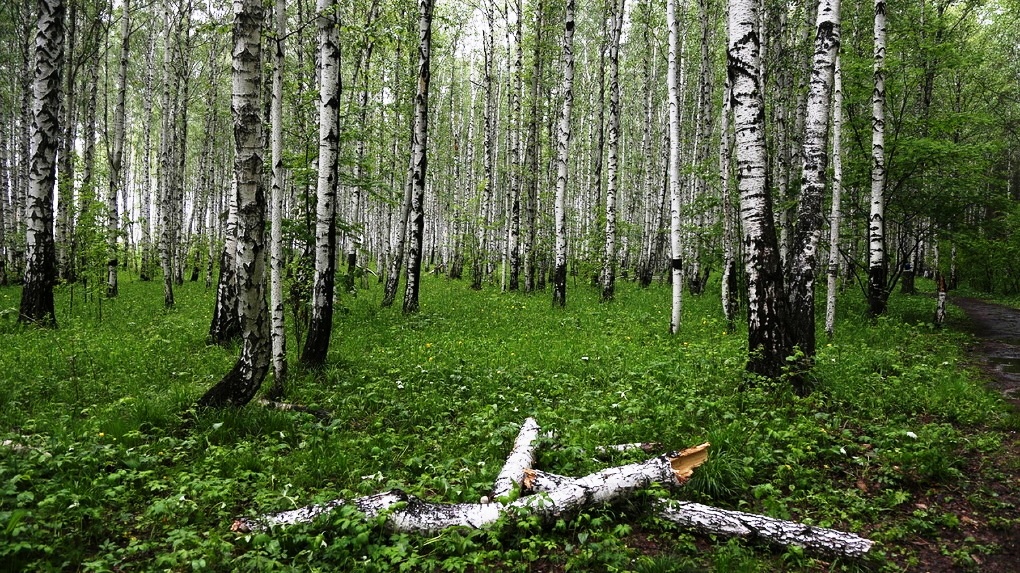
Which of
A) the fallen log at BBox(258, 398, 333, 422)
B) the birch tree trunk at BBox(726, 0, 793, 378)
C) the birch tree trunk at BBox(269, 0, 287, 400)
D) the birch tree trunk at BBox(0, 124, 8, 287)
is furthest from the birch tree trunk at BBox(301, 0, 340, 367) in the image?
the birch tree trunk at BBox(0, 124, 8, 287)

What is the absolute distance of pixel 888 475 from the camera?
4.88m

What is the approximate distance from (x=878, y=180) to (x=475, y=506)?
44.6 feet

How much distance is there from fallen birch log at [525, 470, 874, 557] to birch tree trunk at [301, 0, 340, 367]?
5113 millimetres

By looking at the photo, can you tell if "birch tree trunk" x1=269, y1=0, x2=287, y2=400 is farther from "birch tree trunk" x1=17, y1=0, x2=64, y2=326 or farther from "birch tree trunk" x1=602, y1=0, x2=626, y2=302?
"birch tree trunk" x1=602, y1=0, x2=626, y2=302

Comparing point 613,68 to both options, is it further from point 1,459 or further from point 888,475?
point 1,459

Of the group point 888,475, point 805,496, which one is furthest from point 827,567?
point 888,475

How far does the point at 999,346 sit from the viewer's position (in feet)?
36.9

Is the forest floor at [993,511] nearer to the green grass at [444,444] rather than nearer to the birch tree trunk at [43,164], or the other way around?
the green grass at [444,444]

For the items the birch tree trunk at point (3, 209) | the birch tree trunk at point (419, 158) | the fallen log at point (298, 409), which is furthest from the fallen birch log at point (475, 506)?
the birch tree trunk at point (3, 209)

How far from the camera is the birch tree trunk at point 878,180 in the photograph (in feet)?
39.9

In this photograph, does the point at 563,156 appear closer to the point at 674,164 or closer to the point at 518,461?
the point at 674,164

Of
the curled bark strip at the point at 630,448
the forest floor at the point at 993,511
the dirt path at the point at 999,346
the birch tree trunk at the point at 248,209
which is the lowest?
the forest floor at the point at 993,511

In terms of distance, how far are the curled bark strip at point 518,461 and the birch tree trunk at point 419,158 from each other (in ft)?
28.7

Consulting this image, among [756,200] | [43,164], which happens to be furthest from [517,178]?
[756,200]
